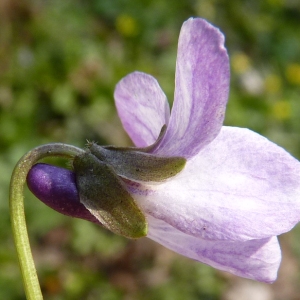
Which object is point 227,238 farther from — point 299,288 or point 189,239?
point 299,288

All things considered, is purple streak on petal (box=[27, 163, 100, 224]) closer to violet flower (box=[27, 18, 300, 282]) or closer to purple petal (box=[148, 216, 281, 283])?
violet flower (box=[27, 18, 300, 282])


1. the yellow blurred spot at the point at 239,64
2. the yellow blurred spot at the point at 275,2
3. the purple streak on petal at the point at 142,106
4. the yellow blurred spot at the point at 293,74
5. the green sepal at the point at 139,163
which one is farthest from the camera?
the yellow blurred spot at the point at 275,2

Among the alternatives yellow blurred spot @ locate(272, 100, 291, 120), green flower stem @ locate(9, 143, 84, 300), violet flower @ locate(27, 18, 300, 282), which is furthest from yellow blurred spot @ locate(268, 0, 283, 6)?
green flower stem @ locate(9, 143, 84, 300)

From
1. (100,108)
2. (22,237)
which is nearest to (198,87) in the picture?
(22,237)

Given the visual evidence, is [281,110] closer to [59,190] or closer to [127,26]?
[127,26]

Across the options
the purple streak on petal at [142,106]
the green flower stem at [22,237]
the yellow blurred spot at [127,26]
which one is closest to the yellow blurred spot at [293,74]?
the yellow blurred spot at [127,26]

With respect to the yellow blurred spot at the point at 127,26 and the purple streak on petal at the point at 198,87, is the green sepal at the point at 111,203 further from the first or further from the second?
the yellow blurred spot at the point at 127,26

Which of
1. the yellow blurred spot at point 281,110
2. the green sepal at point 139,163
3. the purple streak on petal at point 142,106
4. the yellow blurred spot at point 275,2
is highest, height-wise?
the purple streak on petal at point 142,106
